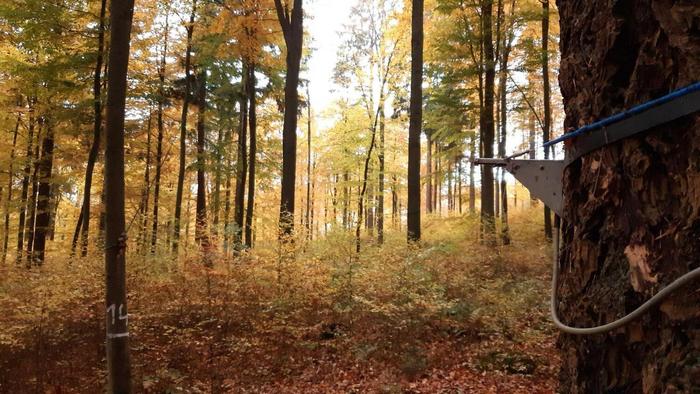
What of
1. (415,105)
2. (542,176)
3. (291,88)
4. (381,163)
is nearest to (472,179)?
(381,163)

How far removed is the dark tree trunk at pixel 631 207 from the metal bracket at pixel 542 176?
0.23m

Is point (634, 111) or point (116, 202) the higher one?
point (634, 111)

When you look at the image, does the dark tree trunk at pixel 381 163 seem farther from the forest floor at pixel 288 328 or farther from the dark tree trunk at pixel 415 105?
the forest floor at pixel 288 328

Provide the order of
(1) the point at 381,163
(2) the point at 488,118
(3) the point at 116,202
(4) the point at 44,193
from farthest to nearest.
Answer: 1. (1) the point at 381,163
2. (4) the point at 44,193
3. (2) the point at 488,118
4. (3) the point at 116,202

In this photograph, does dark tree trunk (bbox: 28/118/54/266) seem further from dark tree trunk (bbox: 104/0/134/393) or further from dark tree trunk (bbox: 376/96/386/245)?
dark tree trunk (bbox: 376/96/386/245)

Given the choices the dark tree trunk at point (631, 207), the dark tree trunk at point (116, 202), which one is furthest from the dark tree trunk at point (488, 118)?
the dark tree trunk at point (631, 207)

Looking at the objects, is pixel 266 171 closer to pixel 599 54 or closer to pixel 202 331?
pixel 202 331

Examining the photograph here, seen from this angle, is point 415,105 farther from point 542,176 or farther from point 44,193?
point 44,193

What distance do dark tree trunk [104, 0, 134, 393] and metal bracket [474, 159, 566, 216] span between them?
12.6 feet

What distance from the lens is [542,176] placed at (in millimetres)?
2152

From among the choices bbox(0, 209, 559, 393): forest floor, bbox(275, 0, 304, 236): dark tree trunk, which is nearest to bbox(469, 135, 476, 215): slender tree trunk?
bbox(275, 0, 304, 236): dark tree trunk

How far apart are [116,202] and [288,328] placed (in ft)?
11.7

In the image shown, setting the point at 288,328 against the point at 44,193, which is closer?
the point at 288,328

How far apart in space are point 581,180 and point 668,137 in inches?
17.3
